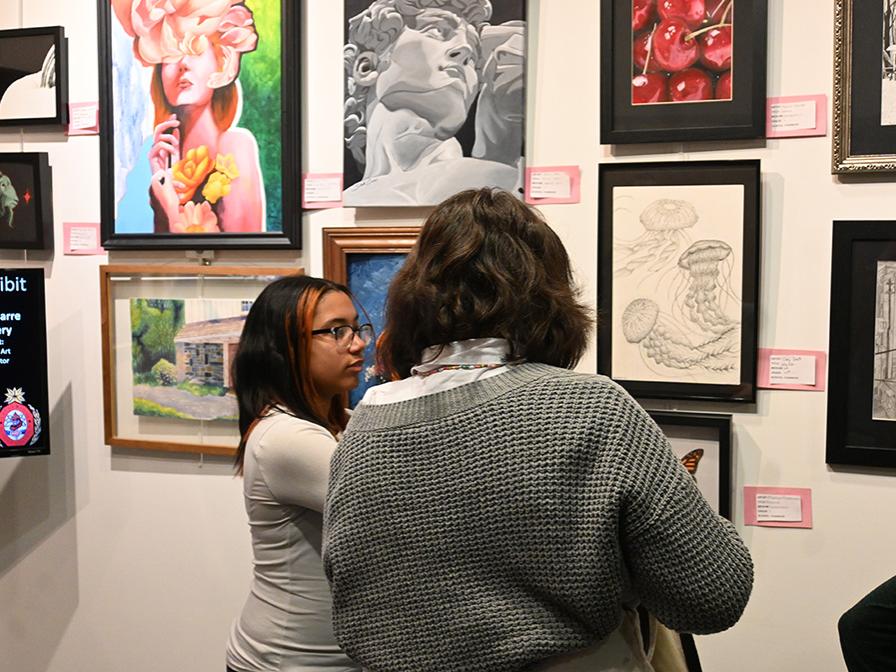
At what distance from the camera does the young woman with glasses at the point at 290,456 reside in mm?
1829

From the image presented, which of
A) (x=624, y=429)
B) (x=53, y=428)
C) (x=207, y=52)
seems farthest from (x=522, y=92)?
(x=53, y=428)

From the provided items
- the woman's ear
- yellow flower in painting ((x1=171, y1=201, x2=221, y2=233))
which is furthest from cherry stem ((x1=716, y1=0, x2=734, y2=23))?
yellow flower in painting ((x1=171, y1=201, x2=221, y2=233))

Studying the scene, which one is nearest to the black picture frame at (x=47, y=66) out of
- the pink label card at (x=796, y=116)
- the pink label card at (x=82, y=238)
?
the pink label card at (x=82, y=238)

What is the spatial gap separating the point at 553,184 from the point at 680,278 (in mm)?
398

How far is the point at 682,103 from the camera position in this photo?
237 centimetres

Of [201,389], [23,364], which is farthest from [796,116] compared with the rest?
[23,364]

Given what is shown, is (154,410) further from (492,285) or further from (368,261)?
(492,285)

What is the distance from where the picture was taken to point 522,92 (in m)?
2.50

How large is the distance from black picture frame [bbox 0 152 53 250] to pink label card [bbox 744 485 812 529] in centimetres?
213

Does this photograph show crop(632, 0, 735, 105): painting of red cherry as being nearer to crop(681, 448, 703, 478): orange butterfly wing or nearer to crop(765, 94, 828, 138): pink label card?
crop(765, 94, 828, 138): pink label card

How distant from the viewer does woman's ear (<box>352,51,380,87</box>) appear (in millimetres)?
2627

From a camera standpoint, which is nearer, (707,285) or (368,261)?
(707,285)

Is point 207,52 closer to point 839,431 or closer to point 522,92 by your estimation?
point 522,92

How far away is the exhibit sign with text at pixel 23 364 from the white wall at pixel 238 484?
0.66 ft
